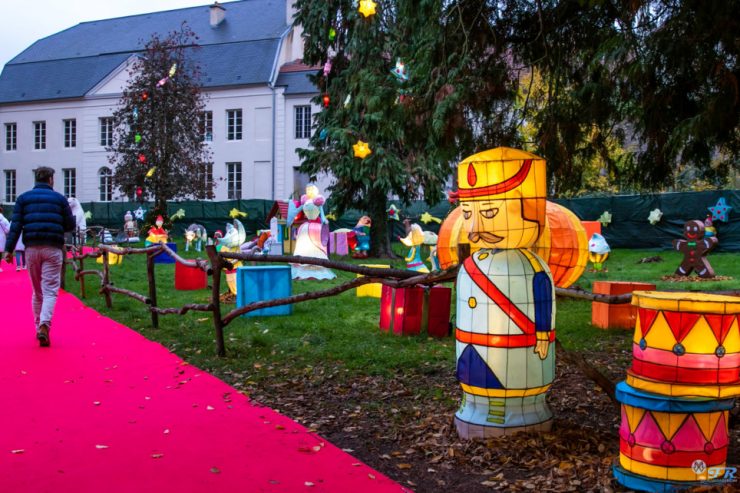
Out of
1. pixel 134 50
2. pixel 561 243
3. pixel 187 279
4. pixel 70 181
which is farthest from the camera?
pixel 134 50

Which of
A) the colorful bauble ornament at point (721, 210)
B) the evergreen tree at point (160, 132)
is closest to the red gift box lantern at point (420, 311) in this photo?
the colorful bauble ornament at point (721, 210)

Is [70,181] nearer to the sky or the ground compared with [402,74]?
nearer to the ground

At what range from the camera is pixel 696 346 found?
3.43 m

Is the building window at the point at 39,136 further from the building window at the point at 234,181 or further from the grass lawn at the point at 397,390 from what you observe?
the grass lawn at the point at 397,390

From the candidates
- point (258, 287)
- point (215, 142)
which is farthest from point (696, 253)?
point (215, 142)

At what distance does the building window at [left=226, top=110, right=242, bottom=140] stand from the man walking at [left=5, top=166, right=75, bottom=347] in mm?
32641

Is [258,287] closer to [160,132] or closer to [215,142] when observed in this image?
[160,132]

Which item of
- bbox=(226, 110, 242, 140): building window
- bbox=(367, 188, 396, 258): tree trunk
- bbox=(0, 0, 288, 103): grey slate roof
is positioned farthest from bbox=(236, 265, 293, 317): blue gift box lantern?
bbox=(226, 110, 242, 140): building window

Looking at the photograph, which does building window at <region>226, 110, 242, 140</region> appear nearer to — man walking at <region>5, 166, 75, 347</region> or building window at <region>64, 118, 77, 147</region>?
building window at <region>64, 118, 77, 147</region>

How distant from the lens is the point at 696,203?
24344 millimetres

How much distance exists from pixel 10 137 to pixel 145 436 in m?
47.0

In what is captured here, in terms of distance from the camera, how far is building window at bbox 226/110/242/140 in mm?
40156

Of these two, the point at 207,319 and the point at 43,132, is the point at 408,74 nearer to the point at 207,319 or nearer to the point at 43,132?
the point at 207,319

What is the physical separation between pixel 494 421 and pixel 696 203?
22.3 meters
